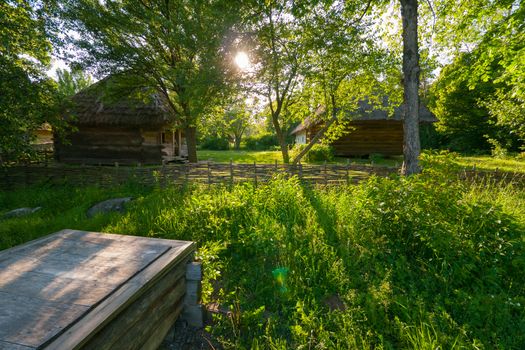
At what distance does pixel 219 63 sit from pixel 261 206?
5.33m

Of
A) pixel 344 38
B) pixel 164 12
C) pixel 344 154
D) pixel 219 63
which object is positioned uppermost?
pixel 164 12

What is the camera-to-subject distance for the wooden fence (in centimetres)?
747

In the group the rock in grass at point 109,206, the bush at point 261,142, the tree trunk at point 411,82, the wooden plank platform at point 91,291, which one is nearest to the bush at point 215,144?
the bush at point 261,142

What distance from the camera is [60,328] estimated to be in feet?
4.56

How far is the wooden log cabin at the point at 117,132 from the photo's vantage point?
43.4 feet

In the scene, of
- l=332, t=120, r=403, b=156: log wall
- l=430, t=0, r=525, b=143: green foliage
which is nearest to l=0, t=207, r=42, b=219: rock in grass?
l=430, t=0, r=525, b=143: green foliage

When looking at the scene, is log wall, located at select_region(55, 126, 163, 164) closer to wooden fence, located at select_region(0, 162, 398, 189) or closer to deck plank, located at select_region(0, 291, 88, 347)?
wooden fence, located at select_region(0, 162, 398, 189)

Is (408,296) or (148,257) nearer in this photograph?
(148,257)

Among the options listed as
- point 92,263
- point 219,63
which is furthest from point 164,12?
point 92,263

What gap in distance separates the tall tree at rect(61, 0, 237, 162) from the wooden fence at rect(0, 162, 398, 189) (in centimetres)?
264

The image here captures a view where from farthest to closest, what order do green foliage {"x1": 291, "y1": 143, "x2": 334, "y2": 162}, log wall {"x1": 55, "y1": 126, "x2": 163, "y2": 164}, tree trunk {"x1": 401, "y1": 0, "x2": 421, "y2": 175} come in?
green foliage {"x1": 291, "y1": 143, "x2": 334, "y2": 162} < log wall {"x1": 55, "y1": 126, "x2": 163, "y2": 164} < tree trunk {"x1": 401, "y1": 0, "x2": 421, "y2": 175}

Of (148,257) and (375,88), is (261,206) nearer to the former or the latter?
(148,257)

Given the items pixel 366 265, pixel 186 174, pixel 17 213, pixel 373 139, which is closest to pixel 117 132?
pixel 186 174

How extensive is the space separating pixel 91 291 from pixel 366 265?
9.48 feet
